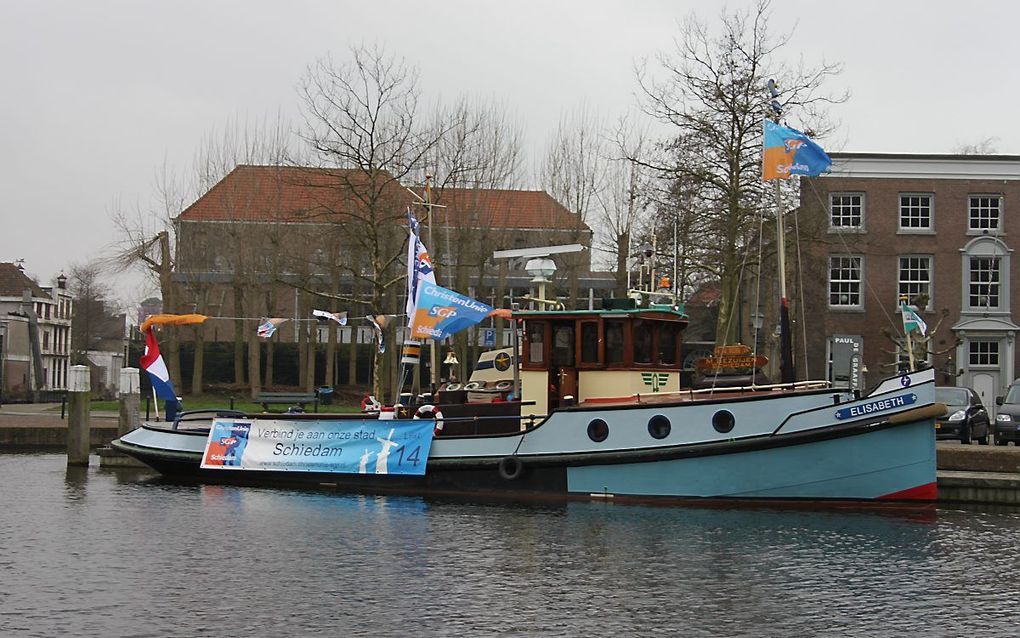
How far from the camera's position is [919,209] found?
4372cm

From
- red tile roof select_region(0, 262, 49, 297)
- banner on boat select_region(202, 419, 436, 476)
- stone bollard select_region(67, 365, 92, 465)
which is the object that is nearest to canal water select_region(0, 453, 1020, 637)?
banner on boat select_region(202, 419, 436, 476)

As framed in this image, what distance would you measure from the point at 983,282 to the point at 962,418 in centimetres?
1815

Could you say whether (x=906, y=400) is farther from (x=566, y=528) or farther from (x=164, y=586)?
(x=164, y=586)

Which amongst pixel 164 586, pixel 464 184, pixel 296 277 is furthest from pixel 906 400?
pixel 296 277

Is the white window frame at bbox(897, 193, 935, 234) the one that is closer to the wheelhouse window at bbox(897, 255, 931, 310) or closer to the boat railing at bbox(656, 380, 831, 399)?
the wheelhouse window at bbox(897, 255, 931, 310)

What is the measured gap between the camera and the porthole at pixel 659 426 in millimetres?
19516

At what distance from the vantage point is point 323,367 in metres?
55.1

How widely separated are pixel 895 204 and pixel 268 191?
23.3 metres

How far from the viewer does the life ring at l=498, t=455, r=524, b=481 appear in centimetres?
2031

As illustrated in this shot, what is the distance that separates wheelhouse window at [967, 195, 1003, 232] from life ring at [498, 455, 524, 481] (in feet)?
95.5

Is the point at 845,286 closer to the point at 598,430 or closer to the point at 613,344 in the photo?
the point at 613,344

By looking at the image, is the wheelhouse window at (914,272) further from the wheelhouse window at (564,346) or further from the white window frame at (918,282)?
the wheelhouse window at (564,346)

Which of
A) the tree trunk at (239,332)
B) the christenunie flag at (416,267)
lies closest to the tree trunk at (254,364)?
the tree trunk at (239,332)

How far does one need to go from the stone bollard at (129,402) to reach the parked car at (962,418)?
17.7 meters
